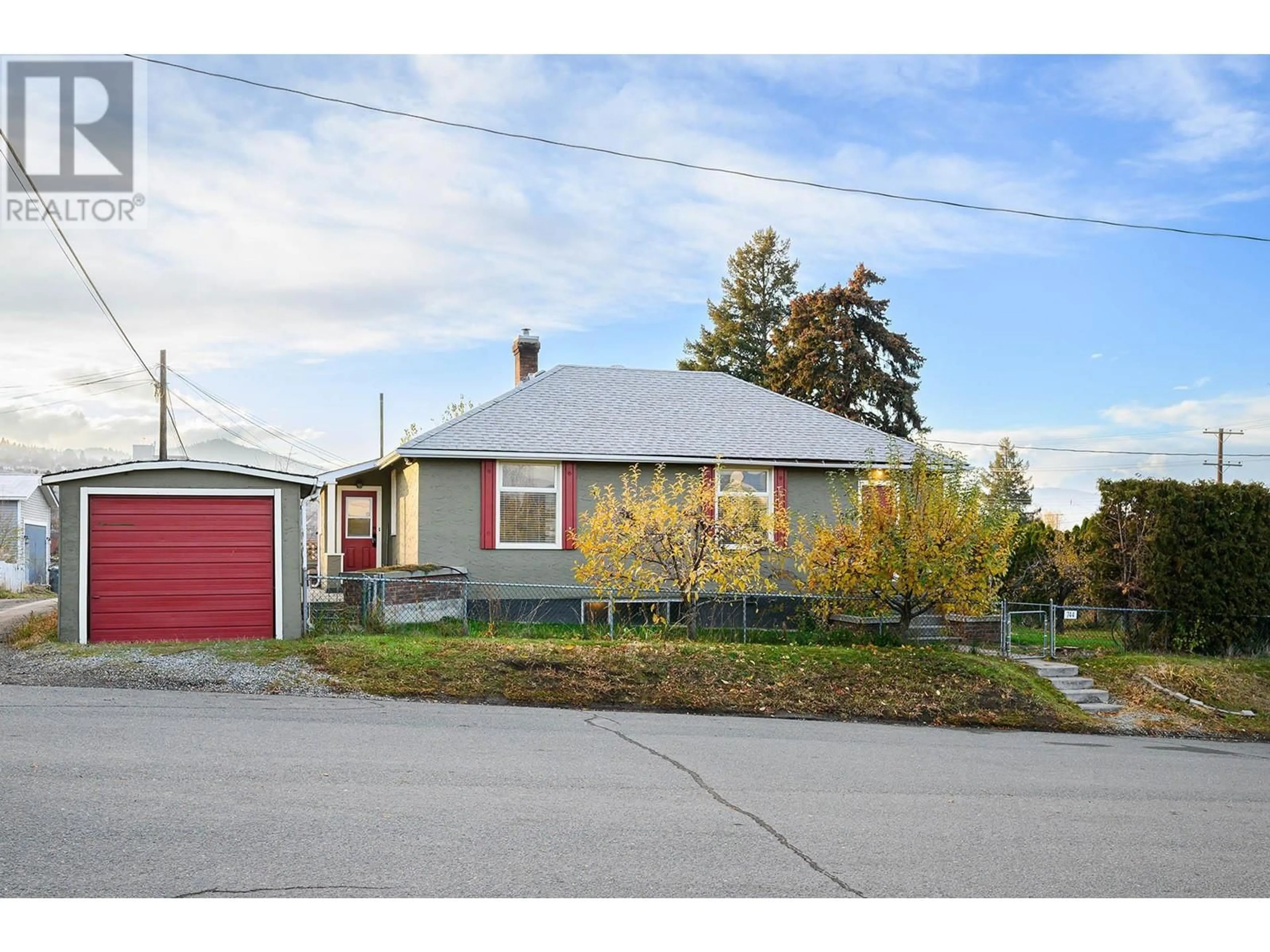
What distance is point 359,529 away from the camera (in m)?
26.3

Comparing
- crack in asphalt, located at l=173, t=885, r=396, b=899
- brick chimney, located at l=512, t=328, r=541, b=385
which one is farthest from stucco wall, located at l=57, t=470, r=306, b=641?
crack in asphalt, located at l=173, t=885, r=396, b=899

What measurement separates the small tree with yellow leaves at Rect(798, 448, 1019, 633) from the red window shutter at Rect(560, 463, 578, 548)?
5083 millimetres

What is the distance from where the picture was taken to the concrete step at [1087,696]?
1484 centimetres

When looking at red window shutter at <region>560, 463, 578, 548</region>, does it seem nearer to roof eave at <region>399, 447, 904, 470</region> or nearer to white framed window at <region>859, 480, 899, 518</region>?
roof eave at <region>399, 447, 904, 470</region>

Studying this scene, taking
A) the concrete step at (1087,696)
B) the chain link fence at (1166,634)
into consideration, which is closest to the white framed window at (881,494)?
the chain link fence at (1166,634)

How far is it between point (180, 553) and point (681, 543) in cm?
777

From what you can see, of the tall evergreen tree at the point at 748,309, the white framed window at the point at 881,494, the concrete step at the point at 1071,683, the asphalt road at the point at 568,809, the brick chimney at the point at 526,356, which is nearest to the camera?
the asphalt road at the point at 568,809

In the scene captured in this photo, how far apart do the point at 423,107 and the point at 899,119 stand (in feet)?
26.4

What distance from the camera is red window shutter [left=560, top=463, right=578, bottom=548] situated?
20.4 metres

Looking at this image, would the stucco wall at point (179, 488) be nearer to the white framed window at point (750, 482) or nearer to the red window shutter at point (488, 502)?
the red window shutter at point (488, 502)

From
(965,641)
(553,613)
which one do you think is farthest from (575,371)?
(965,641)

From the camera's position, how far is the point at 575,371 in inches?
955

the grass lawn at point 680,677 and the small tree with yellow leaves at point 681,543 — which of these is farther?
the small tree with yellow leaves at point 681,543

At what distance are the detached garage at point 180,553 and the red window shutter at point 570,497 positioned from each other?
17.6 feet
